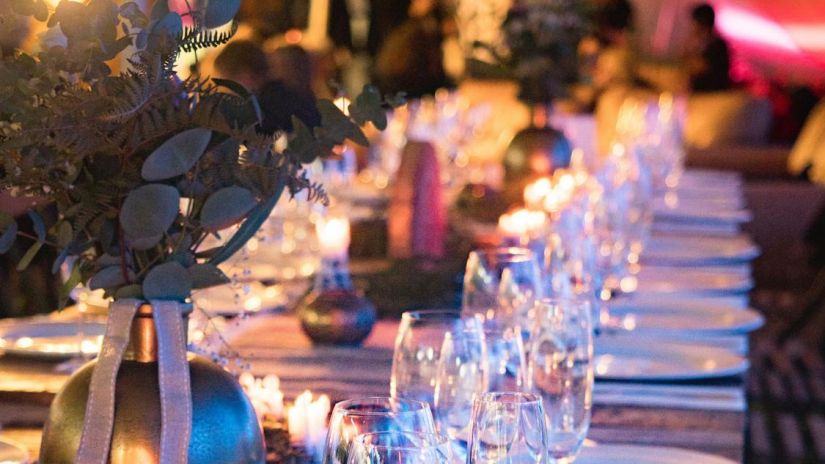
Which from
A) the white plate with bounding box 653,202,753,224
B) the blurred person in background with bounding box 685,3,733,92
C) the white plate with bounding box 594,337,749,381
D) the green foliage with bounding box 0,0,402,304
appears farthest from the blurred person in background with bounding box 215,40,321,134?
the blurred person in background with bounding box 685,3,733,92

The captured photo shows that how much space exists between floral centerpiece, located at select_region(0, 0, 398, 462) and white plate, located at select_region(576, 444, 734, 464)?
0.34m

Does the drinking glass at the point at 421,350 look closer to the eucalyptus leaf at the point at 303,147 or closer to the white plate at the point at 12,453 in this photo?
the eucalyptus leaf at the point at 303,147

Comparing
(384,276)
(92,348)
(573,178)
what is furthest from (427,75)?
(92,348)

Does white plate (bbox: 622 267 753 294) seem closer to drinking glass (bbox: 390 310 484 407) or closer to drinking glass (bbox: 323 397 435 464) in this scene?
drinking glass (bbox: 390 310 484 407)

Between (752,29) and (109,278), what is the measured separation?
48.1ft

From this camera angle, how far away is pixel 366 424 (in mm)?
960

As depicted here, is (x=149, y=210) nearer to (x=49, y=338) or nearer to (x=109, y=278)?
(x=109, y=278)

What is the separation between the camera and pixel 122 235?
1.25 metres

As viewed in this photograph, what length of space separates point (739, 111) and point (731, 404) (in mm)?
8058

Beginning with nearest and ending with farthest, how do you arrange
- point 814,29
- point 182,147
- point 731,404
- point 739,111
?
point 182,147 → point 731,404 → point 739,111 → point 814,29

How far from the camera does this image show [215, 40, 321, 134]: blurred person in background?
3799 mm

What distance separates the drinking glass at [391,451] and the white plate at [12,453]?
22.8 inches

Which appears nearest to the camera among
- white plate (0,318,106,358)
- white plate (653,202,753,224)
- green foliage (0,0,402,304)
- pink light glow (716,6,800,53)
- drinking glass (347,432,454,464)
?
drinking glass (347,432,454,464)

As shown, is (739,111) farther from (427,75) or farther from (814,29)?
(814,29)
